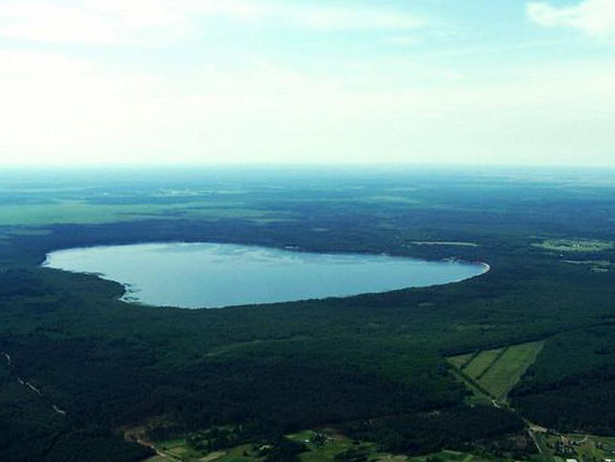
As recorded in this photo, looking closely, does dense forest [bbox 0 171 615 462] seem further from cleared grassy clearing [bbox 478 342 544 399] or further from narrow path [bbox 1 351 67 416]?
cleared grassy clearing [bbox 478 342 544 399]

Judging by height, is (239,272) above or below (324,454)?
above

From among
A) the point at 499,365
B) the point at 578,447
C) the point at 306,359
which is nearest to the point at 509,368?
the point at 499,365

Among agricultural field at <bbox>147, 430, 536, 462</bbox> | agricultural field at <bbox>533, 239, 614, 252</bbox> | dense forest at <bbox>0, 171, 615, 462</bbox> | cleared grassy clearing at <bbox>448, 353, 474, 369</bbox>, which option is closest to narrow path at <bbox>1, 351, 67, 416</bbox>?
dense forest at <bbox>0, 171, 615, 462</bbox>

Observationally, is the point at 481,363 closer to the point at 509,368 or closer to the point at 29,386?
the point at 509,368

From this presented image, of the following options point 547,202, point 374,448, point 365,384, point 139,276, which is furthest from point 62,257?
point 547,202

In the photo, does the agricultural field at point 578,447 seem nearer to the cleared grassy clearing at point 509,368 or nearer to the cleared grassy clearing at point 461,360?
the cleared grassy clearing at point 509,368

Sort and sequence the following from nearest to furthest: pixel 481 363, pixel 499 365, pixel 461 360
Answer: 1. pixel 499 365
2. pixel 481 363
3. pixel 461 360
